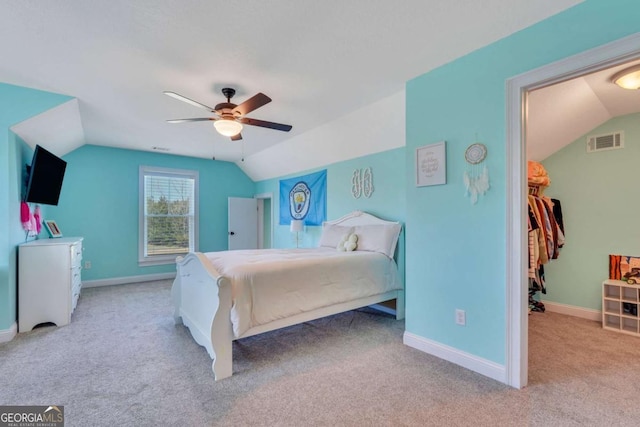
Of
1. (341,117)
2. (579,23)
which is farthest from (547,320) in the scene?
(341,117)

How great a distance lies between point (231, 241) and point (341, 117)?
3994mm

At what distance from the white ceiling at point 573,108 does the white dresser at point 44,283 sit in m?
5.18

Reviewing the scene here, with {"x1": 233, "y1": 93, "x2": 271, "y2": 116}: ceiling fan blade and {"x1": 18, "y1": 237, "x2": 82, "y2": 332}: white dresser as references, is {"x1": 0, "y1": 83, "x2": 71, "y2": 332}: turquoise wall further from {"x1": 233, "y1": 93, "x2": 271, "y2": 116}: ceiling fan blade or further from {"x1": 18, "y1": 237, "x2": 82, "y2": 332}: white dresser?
{"x1": 233, "y1": 93, "x2": 271, "y2": 116}: ceiling fan blade

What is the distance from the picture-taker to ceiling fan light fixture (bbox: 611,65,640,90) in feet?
7.59

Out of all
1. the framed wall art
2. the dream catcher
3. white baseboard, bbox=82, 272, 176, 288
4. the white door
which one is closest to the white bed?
the framed wall art

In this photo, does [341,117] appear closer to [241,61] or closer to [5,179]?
[241,61]

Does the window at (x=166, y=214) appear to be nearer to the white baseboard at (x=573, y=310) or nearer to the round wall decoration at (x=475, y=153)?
the round wall decoration at (x=475, y=153)

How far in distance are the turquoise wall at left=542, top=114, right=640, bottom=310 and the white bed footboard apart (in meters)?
4.08

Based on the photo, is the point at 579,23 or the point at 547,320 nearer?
the point at 579,23

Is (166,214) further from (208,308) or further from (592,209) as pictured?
(592,209)

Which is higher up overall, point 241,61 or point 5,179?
point 241,61

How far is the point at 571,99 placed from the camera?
113 inches

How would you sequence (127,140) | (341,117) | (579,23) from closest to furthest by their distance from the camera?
1. (579,23)
2. (341,117)
3. (127,140)

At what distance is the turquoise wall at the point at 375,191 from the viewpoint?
376 cm
